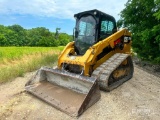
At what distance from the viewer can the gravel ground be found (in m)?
4.95

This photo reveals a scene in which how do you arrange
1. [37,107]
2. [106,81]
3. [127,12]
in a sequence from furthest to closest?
[127,12], [106,81], [37,107]

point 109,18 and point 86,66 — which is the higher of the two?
point 109,18

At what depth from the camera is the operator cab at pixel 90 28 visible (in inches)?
274

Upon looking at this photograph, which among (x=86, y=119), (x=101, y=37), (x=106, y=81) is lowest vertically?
(x=86, y=119)

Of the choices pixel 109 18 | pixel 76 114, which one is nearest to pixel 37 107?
pixel 76 114

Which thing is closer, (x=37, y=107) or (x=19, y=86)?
(x=37, y=107)

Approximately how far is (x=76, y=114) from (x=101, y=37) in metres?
3.06

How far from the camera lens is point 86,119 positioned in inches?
189

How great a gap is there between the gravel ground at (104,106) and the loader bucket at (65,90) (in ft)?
0.48

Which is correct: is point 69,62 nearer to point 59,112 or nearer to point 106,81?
point 106,81

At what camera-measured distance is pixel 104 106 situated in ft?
17.7

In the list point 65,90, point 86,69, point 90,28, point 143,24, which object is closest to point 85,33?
point 90,28

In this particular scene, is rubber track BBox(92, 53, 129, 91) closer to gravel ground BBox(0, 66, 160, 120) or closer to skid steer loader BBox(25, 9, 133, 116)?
skid steer loader BBox(25, 9, 133, 116)

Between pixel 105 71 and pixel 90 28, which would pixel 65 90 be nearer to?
pixel 105 71
